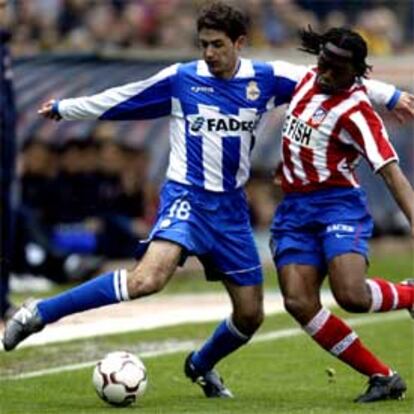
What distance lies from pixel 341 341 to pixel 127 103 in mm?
1899

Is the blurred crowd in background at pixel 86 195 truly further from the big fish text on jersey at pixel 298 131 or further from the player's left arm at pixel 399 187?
the player's left arm at pixel 399 187

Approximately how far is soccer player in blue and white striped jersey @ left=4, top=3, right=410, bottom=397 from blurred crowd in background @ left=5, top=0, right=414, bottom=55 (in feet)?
45.9

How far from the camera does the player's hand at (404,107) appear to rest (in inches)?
476

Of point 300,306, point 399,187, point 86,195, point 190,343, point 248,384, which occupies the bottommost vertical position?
point 86,195

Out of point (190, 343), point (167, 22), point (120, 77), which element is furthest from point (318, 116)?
point (167, 22)

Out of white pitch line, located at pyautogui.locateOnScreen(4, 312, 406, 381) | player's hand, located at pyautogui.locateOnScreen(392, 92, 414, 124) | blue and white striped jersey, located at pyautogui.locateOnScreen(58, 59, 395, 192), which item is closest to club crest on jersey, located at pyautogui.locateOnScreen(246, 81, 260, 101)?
blue and white striped jersey, located at pyautogui.locateOnScreen(58, 59, 395, 192)

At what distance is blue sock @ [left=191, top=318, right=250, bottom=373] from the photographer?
1205cm

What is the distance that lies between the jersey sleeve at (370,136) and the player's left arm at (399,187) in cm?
4

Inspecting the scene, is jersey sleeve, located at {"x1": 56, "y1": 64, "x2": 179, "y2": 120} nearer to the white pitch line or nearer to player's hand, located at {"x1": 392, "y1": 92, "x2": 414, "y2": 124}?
player's hand, located at {"x1": 392, "y1": 92, "x2": 414, "y2": 124}

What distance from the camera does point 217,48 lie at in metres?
11.8

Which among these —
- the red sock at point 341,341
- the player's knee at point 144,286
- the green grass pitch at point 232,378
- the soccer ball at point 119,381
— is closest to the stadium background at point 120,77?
the green grass pitch at point 232,378

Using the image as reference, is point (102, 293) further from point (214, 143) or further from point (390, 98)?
point (390, 98)

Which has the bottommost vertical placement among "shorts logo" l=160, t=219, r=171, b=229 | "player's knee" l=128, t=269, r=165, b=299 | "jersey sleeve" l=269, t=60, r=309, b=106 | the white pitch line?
the white pitch line

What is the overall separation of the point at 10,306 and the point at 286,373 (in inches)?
191
